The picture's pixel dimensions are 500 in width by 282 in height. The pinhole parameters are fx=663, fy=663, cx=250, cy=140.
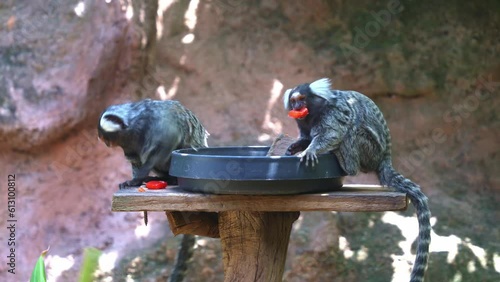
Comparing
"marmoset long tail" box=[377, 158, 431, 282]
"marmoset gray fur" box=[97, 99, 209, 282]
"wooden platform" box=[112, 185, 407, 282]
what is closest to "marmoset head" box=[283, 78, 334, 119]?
"wooden platform" box=[112, 185, 407, 282]

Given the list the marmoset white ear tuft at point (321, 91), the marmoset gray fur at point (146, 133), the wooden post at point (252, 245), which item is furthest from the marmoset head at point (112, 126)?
the marmoset white ear tuft at point (321, 91)

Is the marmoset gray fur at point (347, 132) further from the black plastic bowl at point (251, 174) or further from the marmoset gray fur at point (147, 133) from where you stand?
the marmoset gray fur at point (147, 133)

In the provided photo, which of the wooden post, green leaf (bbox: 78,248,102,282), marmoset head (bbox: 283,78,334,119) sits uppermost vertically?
marmoset head (bbox: 283,78,334,119)

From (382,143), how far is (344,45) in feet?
11.2

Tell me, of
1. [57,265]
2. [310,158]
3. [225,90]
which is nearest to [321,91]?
[310,158]

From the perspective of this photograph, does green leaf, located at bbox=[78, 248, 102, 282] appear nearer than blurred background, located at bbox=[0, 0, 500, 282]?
Yes

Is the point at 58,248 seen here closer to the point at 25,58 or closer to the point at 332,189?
the point at 25,58

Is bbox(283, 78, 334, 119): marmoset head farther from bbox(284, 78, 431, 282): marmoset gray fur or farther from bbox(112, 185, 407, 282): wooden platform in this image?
bbox(112, 185, 407, 282): wooden platform

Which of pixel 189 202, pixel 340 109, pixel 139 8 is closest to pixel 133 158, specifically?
pixel 189 202

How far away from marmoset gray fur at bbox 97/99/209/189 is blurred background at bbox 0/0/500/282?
2.23 m

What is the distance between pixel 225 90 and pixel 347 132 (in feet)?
11.6

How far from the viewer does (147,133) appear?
519cm

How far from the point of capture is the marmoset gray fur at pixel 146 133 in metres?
5.07

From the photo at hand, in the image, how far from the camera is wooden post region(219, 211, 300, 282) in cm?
445
